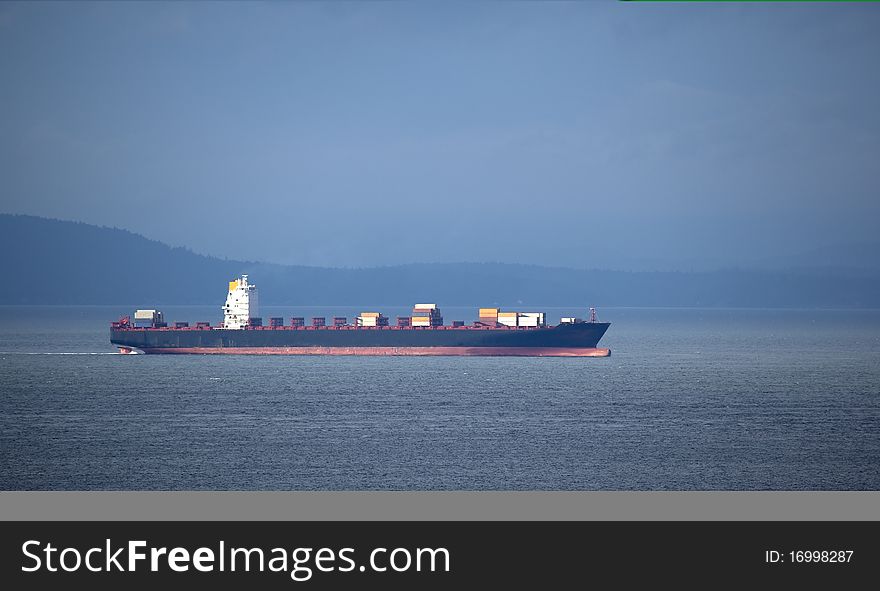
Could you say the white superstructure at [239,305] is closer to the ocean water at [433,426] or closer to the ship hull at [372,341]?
the ship hull at [372,341]

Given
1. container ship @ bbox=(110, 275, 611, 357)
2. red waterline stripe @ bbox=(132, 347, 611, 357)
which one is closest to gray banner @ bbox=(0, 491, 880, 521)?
container ship @ bbox=(110, 275, 611, 357)

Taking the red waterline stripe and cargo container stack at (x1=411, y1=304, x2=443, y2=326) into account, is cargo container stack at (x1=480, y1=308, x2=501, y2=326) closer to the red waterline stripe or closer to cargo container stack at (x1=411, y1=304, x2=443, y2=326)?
the red waterline stripe

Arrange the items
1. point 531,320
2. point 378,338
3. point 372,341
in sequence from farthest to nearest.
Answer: point 531,320
point 372,341
point 378,338

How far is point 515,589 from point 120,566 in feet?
17.3

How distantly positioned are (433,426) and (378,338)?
137ft

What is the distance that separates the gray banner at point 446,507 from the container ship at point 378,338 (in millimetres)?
70725

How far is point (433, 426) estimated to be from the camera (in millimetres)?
49344

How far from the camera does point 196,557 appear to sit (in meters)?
14.4

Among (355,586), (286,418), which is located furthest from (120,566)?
(286,418)

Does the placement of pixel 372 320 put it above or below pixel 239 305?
below

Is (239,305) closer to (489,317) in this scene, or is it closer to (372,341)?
(372,341)

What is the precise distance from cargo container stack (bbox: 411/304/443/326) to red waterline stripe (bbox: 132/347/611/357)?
9.94 feet

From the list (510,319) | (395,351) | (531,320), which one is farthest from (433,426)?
(510,319)

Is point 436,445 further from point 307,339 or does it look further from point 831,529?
point 307,339
